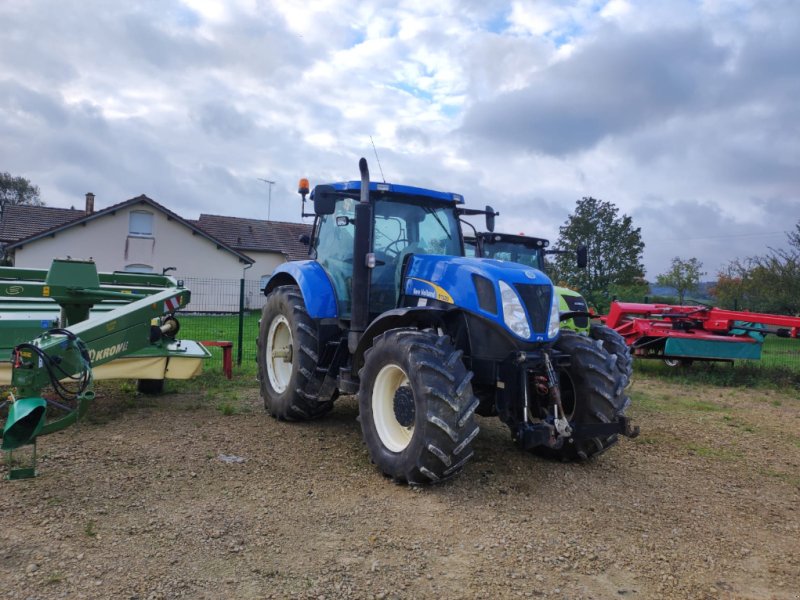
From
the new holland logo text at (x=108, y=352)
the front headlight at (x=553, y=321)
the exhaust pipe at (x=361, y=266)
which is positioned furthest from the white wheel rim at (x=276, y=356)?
the front headlight at (x=553, y=321)

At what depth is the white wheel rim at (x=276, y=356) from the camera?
626 centimetres

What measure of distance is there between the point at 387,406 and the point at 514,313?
3.79 feet

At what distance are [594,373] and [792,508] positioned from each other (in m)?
1.54

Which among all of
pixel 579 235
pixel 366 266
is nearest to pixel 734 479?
pixel 366 266

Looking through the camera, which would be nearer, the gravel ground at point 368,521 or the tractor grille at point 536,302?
the gravel ground at point 368,521

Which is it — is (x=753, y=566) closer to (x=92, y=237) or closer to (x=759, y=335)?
(x=759, y=335)

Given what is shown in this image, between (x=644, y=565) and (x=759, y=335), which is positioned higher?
(x=759, y=335)

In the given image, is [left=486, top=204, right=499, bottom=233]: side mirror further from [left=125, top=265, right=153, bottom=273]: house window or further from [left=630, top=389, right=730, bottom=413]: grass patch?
[left=125, top=265, right=153, bottom=273]: house window

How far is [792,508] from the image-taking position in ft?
13.6

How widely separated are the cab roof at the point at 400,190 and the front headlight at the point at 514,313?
1490mm

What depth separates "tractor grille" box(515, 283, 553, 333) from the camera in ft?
14.2

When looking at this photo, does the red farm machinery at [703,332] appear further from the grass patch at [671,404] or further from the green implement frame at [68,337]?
the green implement frame at [68,337]

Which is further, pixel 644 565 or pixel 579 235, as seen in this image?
pixel 579 235

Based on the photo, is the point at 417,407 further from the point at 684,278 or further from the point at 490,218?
the point at 684,278
